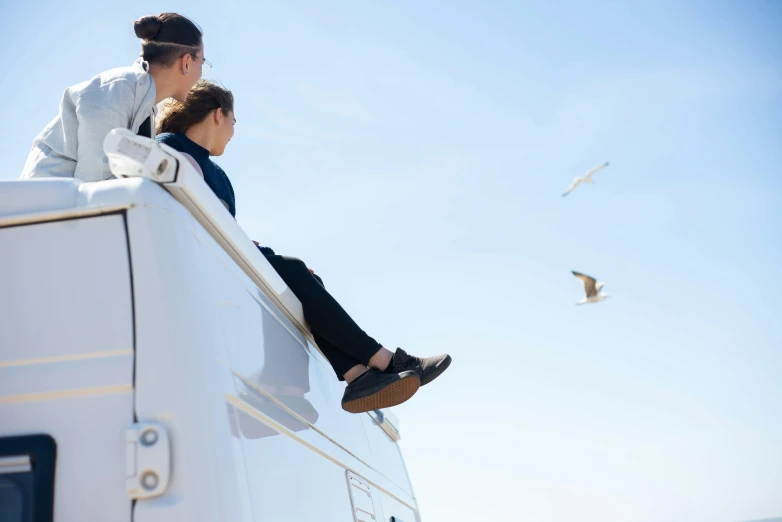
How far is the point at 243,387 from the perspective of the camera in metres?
1.34

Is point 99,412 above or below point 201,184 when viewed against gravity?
below

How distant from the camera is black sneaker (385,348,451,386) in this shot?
7.87 ft

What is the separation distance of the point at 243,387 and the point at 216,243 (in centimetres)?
34

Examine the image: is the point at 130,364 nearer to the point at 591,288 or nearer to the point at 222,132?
the point at 222,132

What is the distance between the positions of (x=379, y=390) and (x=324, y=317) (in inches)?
11.4

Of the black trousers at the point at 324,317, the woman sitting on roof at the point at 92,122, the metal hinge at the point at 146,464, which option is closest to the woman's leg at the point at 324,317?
the black trousers at the point at 324,317

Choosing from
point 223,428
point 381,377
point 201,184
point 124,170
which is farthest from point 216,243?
point 381,377

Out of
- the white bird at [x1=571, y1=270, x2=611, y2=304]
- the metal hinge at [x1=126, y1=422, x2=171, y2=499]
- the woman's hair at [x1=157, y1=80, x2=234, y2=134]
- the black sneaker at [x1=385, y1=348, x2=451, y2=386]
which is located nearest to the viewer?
the metal hinge at [x1=126, y1=422, x2=171, y2=499]

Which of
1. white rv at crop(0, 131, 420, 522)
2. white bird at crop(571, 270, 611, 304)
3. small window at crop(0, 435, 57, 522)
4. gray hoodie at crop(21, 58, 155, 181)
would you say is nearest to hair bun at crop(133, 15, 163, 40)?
gray hoodie at crop(21, 58, 155, 181)

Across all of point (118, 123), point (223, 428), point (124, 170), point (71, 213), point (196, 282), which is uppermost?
point (118, 123)

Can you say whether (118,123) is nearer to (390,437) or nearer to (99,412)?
(99,412)

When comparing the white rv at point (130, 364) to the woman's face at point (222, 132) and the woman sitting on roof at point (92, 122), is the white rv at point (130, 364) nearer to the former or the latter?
the woman sitting on roof at point (92, 122)

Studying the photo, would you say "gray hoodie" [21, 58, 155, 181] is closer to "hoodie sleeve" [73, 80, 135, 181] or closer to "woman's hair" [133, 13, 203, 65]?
"hoodie sleeve" [73, 80, 135, 181]

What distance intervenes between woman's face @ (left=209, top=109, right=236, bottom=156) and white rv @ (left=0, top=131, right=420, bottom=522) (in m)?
1.53
